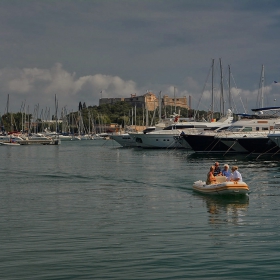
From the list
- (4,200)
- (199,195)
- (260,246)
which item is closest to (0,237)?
(260,246)

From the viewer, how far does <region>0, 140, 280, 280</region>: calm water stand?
18.0m

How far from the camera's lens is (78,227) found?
24.9m

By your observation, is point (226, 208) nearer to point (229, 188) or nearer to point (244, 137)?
point (229, 188)

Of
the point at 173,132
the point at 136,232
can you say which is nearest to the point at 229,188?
the point at 136,232

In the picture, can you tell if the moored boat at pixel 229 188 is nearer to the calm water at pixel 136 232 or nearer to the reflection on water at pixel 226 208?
the reflection on water at pixel 226 208

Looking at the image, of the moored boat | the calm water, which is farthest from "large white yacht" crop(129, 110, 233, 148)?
the moored boat

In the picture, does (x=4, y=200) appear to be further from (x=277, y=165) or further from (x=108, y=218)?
(x=277, y=165)

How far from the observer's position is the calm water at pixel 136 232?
59.0 ft

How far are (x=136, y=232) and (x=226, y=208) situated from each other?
829 cm

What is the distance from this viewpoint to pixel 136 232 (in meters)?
23.6

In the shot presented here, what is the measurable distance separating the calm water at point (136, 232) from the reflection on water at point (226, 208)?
5cm

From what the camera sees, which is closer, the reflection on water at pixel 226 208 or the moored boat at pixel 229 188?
the reflection on water at pixel 226 208

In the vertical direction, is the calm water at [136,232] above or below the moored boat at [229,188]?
below

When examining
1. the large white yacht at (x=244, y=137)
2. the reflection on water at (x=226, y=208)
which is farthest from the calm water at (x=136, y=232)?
the large white yacht at (x=244, y=137)
